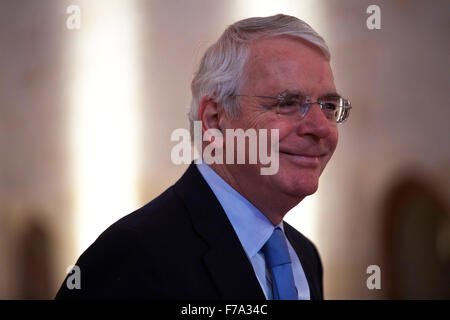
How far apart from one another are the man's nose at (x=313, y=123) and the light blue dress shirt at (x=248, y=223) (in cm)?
25

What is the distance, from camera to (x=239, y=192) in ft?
5.02

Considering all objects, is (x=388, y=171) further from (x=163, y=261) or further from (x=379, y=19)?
(x=163, y=261)

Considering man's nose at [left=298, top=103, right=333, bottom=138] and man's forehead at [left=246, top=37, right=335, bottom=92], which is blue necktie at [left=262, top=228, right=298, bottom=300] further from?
man's forehead at [left=246, top=37, right=335, bottom=92]

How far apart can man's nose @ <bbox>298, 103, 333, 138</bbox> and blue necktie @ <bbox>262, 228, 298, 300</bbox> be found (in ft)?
0.96

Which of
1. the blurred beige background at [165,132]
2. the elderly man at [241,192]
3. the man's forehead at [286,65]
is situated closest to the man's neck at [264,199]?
the elderly man at [241,192]

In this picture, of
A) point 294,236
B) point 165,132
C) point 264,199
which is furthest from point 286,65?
point 165,132

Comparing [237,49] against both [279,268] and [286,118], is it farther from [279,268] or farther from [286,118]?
[279,268]

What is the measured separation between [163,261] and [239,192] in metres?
0.31

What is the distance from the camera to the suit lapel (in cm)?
136

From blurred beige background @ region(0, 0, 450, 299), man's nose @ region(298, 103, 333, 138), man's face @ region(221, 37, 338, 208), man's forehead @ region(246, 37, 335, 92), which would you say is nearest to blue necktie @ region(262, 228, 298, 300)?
man's face @ region(221, 37, 338, 208)

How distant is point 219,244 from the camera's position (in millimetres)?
1412

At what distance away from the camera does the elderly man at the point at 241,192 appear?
4.40 ft

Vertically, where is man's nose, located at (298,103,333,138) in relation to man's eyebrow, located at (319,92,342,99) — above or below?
below
